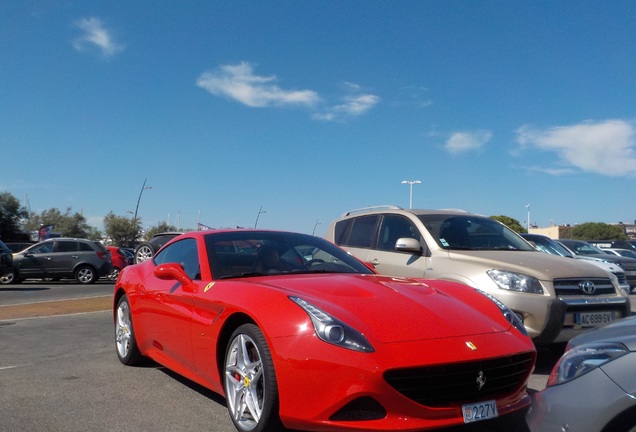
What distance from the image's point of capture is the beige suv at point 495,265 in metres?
5.73

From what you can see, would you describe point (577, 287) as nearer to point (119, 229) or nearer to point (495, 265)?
point (495, 265)

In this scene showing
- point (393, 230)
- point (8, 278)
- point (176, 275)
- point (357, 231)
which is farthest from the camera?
point (8, 278)

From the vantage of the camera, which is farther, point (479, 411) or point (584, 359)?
point (479, 411)

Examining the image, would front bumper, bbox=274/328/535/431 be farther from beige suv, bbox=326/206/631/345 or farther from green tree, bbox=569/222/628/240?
green tree, bbox=569/222/628/240

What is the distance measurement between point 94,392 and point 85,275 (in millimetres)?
17636

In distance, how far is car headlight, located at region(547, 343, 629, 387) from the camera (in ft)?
8.86

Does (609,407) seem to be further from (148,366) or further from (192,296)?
(148,366)

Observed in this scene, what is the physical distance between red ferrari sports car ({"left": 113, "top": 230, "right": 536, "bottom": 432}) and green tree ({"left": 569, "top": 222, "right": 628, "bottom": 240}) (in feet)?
221

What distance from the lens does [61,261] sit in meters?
21.4

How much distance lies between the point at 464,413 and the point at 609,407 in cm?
92

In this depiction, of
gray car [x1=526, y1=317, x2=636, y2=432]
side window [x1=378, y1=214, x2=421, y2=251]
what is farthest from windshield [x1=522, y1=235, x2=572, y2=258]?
gray car [x1=526, y1=317, x2=636, y2=432]

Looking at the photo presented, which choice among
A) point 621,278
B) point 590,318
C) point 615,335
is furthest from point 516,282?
point 621,278

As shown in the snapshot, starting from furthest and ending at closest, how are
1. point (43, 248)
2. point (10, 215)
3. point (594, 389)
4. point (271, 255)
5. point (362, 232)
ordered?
point (10, 215), point (43, 248), point (362, 232), point (271, 255), point (594, 389)

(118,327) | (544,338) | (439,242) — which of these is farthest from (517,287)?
(118,327)
